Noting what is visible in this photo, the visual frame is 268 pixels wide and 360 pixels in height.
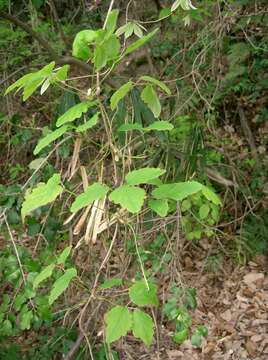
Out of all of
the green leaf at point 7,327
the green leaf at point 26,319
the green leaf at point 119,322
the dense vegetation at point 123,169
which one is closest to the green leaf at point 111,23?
the dense vegetation at point 123,169

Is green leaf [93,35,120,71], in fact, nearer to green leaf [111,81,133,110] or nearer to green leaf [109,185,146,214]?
green leaf [111,81,133,110]

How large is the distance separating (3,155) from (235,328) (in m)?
2.68

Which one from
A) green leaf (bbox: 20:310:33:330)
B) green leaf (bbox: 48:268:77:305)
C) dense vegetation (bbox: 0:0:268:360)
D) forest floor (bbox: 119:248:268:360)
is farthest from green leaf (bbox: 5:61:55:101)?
forest floor (bbox: 119:248:268:360)

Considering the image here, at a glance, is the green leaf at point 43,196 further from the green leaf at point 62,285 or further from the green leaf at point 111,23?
the green leaf at point 111,23

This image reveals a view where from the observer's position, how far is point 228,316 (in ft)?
12.9

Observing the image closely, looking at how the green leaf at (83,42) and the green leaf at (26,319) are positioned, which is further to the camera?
the green leaf at (26,319)

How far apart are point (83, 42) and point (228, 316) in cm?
313

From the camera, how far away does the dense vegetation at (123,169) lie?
1.27 metres

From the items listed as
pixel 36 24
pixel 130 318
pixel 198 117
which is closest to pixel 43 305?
pixel 130 318

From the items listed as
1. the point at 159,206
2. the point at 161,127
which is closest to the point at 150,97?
the point at 161,127

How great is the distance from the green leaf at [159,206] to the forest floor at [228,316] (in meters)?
2.26

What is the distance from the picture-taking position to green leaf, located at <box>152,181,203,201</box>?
1.17 metres

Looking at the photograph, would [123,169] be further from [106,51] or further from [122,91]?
[106,51]

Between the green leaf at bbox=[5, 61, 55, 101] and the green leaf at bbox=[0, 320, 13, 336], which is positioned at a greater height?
the green leaf at bbox=[5, 61, 55, 101]
